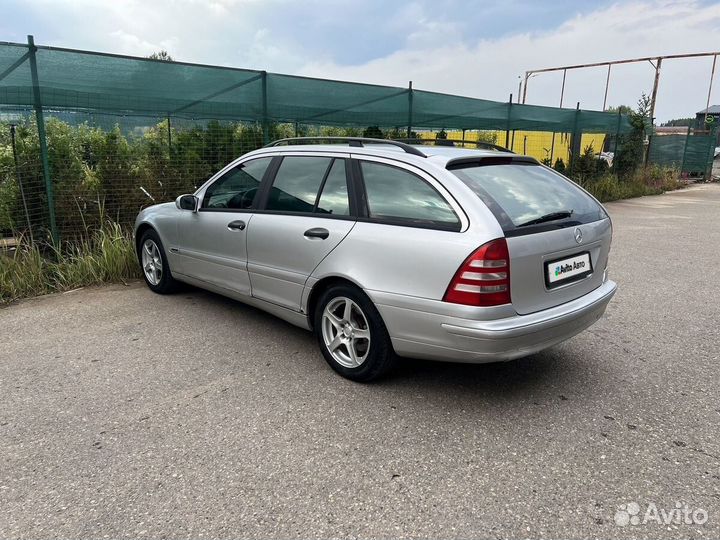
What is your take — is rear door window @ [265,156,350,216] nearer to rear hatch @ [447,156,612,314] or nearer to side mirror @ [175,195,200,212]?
rear hatch @ [447,156,612,314]

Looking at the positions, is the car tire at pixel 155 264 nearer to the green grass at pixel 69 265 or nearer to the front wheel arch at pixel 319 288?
the green grass at pixel 69 265

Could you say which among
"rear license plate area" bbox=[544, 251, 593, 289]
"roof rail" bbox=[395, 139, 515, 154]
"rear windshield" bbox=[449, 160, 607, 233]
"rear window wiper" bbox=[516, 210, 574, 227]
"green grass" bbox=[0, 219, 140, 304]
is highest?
"roof rail" bbox=[395, 139, 515, 154]

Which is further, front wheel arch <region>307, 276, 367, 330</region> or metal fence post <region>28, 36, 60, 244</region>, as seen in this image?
metal fence post <region>28, 36, 60, 244</region>

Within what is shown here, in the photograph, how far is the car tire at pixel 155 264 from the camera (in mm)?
5355

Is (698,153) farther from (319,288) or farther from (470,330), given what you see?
(470,330)

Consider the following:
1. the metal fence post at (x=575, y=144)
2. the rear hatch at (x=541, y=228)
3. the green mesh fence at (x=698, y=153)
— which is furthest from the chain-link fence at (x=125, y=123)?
the green mesh fence at (x=698, y=153)

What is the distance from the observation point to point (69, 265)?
19.3 feet

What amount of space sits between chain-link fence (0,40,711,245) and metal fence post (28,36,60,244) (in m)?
0.01

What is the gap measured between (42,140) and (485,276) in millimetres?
5353

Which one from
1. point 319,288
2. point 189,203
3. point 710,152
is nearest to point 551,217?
point 319,288

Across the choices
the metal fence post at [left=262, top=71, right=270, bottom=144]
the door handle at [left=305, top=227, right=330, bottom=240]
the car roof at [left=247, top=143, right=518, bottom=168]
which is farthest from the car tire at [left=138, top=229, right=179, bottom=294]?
the metal fence post at [left=262, top=71, right=270, bottom=144]

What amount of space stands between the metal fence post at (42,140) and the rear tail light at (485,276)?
5.20 meters

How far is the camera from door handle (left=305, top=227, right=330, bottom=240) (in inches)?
139

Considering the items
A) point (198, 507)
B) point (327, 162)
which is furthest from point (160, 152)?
point (198, 507)
